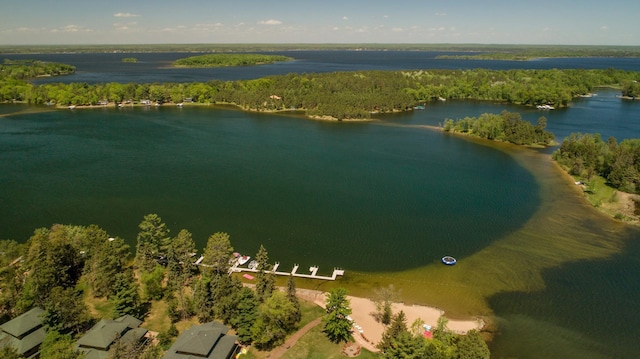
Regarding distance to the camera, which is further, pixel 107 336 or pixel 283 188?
pixel 283 188

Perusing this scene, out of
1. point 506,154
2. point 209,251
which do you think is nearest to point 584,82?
point 506,154

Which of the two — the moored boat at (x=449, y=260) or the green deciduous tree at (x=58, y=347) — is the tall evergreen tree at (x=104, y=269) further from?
the moored boat at (x=449, y=260)

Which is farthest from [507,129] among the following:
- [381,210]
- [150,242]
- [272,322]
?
[150,242]

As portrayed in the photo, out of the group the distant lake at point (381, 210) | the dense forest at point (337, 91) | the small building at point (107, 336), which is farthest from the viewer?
the dense forest at point (337, 91)

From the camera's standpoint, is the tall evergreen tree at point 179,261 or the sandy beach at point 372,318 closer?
the sandy beach at point 372,318

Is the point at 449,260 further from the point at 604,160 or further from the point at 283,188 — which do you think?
the point at 604,160

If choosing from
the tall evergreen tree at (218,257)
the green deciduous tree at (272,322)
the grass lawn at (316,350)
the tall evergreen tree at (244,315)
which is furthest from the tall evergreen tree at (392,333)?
the tall evergreen tree at (218,257)

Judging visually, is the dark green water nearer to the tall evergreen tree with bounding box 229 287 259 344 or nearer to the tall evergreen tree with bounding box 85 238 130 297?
the tall evergreen tree with bounding box 85 238 130 297

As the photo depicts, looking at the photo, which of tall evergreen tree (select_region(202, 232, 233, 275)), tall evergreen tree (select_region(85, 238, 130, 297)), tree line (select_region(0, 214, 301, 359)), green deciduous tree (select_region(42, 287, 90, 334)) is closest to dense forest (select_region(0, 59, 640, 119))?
tall evergreen tree (select_region(202, 232, 233, 275))
